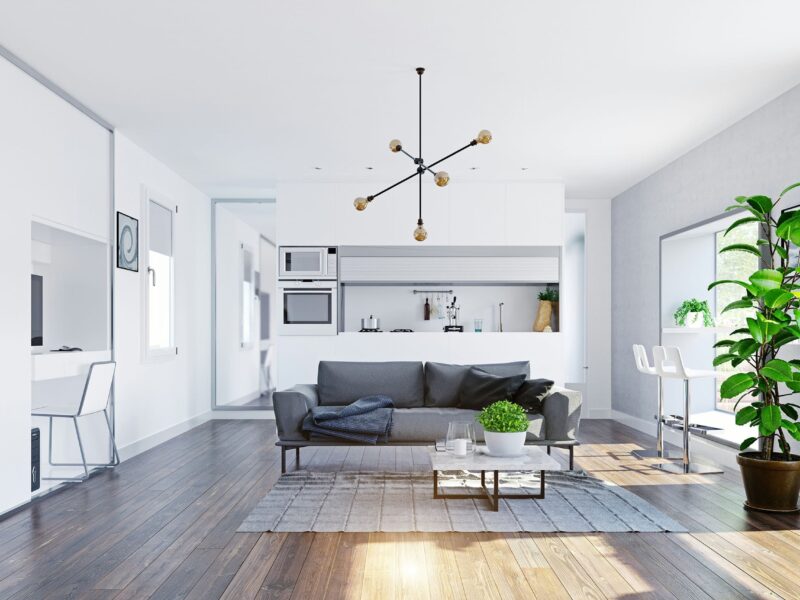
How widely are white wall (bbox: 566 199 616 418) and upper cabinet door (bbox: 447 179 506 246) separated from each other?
1526mm

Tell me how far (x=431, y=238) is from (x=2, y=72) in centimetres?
433

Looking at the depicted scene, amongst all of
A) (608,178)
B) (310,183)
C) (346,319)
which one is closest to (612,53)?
(608,178)

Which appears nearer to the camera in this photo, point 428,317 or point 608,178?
point 608,178

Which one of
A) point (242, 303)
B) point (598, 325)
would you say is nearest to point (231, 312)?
point (242, 303)

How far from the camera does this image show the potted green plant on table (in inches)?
169

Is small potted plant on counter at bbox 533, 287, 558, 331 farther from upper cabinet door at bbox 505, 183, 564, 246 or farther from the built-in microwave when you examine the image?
the built-in microwave

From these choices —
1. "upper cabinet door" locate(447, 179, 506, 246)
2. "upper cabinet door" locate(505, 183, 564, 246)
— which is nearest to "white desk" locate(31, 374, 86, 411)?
"upper cabinet door" locate(447, 179, 506, 246)

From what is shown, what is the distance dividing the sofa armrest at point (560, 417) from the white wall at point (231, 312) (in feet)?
15.8

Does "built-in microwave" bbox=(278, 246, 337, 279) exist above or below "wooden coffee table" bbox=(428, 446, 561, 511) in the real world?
above

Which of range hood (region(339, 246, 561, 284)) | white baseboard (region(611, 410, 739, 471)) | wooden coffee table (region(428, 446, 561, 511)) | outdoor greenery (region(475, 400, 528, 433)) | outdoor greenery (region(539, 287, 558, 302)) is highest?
range hood (region(339, 246, 561, 284))

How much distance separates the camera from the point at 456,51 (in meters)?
4.18

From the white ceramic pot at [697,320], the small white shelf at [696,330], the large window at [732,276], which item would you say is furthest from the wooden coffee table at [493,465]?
the white ceramic pot at [697,320]

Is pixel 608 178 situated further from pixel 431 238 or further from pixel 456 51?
pixel 456 51

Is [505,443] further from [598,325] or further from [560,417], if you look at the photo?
[598,325]
